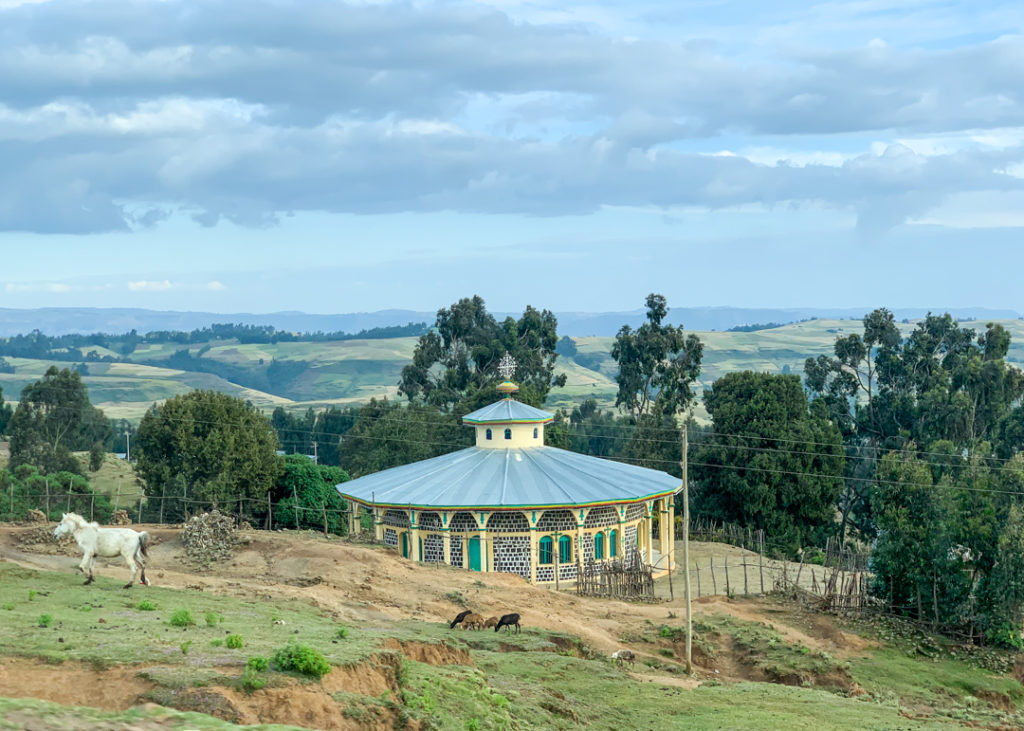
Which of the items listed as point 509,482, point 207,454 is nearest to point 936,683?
point 509,482

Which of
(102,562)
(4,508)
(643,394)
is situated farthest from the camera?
(643,394)

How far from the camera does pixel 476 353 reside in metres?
88.6

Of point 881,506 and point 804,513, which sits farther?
point 804,513

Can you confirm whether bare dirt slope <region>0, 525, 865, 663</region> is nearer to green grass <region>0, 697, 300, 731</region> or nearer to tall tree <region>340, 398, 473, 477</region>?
green grass <region>0, 697, 300, 731</region>

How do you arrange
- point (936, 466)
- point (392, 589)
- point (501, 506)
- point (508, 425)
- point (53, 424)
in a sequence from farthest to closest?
point (53, 424), point (936, 466), point (508, 425), point (501, 506), point (392, 589)

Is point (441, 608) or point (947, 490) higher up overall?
point (947, 490)

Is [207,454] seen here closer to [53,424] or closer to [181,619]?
[181,619]

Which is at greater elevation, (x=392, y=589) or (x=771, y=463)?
(x=771, y=463)

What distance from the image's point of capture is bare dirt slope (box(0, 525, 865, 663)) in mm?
33906

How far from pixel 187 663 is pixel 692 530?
146 ft

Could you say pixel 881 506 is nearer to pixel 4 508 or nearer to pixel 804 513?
pixel 804 513

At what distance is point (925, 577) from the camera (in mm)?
41875

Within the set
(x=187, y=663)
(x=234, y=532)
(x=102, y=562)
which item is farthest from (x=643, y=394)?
(x=187, y=663)

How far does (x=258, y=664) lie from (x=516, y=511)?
2778cm
